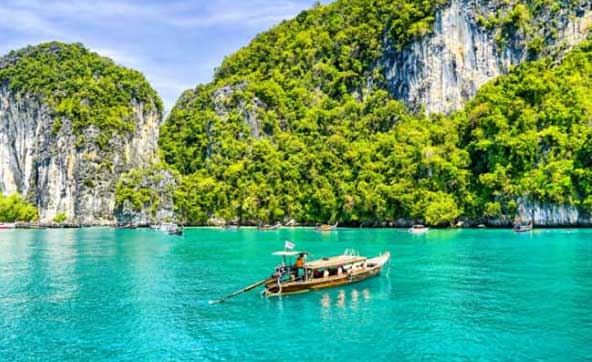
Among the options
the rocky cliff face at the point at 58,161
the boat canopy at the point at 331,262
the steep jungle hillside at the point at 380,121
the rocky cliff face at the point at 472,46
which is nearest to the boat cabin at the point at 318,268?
the boat canopy at the point at 331,262

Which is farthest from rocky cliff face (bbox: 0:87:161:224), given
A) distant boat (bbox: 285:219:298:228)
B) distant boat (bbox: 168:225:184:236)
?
distant boat (bbox: 285:219:298:228)

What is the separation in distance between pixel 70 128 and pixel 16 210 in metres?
25.2

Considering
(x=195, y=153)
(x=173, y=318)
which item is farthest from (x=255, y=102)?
(x=173, y=318)

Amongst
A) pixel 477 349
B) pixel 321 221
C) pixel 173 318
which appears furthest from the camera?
pixel 321 221

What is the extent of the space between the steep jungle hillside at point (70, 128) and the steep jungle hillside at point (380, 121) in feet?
52.2

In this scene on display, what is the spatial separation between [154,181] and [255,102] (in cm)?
3566

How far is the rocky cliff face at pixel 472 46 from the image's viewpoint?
117938mm

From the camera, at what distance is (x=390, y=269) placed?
45312 mm

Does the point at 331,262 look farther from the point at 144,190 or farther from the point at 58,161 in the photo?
the point at 58,161

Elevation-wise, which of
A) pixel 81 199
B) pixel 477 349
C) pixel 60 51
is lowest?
pixel 477 349

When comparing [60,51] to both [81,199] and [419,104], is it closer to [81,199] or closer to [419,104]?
[81,199]

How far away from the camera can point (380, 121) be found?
136m

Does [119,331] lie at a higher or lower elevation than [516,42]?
lower

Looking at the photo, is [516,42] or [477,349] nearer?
[477,349]
